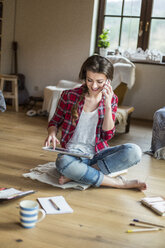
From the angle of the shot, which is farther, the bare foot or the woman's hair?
the bare foot

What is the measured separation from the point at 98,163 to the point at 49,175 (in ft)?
1.20

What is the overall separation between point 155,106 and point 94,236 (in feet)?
11.5

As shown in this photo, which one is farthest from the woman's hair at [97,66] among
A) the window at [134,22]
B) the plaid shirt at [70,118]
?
the window at [134,22]

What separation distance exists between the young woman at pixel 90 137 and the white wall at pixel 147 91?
2.76m

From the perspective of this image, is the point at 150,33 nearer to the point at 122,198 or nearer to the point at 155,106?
the point at 155,106

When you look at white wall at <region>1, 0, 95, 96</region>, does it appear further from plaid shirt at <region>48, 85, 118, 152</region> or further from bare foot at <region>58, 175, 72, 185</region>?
bare foot at <region>58, 175, 72, 185</region>

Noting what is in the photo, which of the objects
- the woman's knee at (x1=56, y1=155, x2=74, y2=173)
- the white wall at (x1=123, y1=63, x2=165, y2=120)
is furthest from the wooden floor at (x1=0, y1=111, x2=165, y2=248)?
the white wall at (x1=123, y1=63, x2=165, y2=120)

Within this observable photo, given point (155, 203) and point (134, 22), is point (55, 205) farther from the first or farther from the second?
point (134, 22)

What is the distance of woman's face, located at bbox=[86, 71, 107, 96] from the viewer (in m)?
1.99

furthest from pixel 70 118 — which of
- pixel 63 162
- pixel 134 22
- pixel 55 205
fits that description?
pixel 134 22

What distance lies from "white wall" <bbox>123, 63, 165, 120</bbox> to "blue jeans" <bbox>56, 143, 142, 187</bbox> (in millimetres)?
2770

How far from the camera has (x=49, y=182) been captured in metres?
2.18

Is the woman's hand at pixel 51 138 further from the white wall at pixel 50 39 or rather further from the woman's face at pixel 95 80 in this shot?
the white wall at pixel 50 39

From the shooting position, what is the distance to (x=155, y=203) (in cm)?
195
